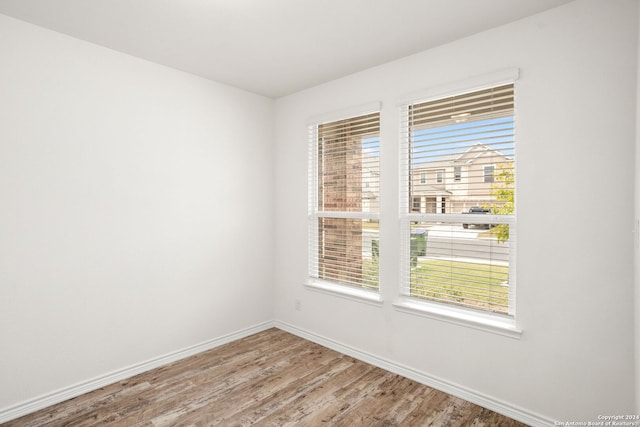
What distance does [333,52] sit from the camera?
279 centimetres

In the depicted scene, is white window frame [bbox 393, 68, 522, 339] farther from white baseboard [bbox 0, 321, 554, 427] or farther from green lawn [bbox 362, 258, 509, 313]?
white baseboard [bbox 0, 321, 554, 427]

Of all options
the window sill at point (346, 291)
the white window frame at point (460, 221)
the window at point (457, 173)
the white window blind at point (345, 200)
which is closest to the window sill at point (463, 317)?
the white window frame at point (460, 221)

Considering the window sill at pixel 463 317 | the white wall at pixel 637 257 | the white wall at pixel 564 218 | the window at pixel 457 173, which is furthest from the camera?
the window at pixel 457 173

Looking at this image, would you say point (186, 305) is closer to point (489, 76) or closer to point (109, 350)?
point (109, 350)

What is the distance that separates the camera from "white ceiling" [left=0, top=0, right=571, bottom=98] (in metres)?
2.15

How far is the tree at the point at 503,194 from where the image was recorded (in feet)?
7.92

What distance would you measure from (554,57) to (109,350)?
12.2 feet

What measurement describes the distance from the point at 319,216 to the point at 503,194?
177 cm

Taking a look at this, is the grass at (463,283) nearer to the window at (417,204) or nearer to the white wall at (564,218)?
the white wall at (564,218)

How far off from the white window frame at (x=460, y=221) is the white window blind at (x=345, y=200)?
0.30 metres

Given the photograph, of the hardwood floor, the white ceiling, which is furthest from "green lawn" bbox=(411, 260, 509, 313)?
the white ceiling

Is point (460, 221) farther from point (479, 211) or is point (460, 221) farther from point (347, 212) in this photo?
point (347, 212)

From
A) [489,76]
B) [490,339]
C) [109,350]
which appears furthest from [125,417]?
[489,76]

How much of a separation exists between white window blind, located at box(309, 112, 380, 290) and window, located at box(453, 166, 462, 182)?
0.69 metres
